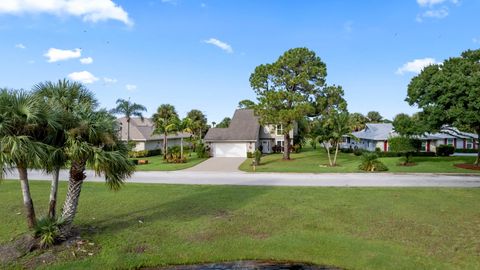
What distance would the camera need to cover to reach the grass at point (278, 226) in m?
8.47

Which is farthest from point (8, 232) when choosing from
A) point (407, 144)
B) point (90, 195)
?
point (407, 144)

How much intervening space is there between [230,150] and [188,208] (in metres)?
28.4

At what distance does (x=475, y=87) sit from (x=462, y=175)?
6.03 m

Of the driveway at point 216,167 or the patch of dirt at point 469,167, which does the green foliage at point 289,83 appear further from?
the patch of dirt at point 469,167

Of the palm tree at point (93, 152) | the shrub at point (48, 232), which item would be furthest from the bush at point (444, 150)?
the shrub at point (48, 232)

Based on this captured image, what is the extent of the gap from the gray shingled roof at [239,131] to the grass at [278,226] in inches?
968

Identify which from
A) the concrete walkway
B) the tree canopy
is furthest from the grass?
the tree canopy

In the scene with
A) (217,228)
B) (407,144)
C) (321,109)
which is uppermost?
(321,109)

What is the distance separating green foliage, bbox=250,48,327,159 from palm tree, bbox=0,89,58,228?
79.7ft

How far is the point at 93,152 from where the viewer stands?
30.1 ft

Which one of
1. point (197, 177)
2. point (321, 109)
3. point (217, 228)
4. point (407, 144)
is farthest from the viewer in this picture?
point (407, 144)

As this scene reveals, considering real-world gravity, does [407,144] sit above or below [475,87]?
below

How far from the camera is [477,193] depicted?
1606cm

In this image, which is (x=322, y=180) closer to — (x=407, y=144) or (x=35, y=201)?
(x=35, y=201)
